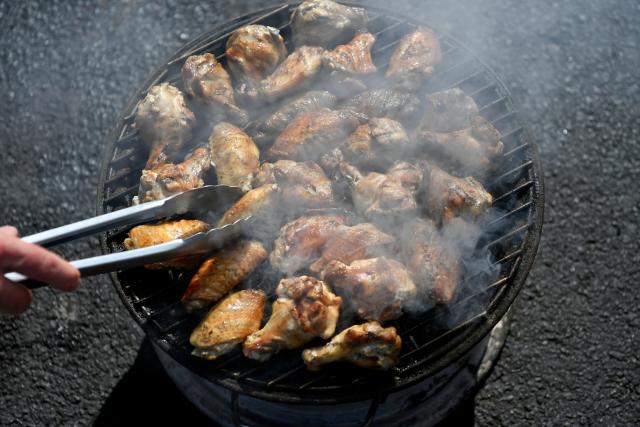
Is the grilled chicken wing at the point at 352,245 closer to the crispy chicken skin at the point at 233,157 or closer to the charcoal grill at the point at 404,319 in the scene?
the charcoal grill at the point at 404,319

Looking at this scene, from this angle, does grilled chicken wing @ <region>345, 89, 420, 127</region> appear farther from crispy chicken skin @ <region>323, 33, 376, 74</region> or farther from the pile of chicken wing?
crispy chicken skin @ <region>323, 33, 376, 74</region>

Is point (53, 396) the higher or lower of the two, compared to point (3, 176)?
lower

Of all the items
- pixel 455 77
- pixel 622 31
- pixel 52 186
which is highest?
pixel 455 77

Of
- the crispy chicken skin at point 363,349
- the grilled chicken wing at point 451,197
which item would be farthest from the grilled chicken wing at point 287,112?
the crispy chicken skin at point 363,349

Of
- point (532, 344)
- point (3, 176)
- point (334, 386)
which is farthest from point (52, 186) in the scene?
point (532, 344)

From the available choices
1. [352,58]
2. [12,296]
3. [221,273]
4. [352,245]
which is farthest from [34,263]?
[352,58]

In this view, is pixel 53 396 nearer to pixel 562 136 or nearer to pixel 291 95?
pixel 291 95

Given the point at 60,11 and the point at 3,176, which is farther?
the point at 60,11
